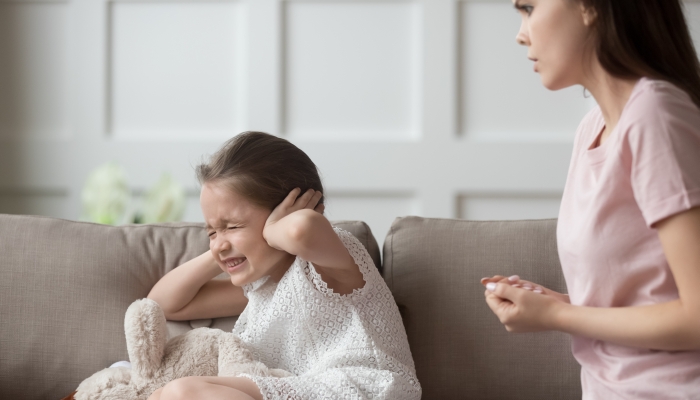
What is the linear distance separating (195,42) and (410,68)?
72 cm

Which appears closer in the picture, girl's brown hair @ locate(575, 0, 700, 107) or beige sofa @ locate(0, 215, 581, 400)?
girl's brown hair @ locate(575, 0, 700, 107)

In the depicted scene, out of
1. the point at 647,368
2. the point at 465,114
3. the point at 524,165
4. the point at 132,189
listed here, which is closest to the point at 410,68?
the point at 465,114

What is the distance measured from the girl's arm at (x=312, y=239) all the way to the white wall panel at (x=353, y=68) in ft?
3.24

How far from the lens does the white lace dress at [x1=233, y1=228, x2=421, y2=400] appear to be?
120 centimetres

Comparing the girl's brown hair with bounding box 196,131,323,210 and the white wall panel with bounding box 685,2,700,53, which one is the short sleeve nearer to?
the girl's brown hair with bounding box 196,131,323,210

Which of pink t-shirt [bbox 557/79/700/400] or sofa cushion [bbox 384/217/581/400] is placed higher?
pink t-shirt [bbox 557/79/700/400]

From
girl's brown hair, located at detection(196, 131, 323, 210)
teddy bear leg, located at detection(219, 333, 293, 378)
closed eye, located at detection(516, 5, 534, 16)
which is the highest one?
closed eye, located at detection(516, 5, 534, 16)

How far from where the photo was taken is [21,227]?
1.50 metres

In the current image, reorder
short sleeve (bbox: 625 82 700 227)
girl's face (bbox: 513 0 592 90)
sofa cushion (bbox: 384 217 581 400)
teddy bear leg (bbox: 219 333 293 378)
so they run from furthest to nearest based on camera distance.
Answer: sofa cushion (bbox: 384 217 581 400) < teddy bear leg (bbox: 219 333 293 378) < girl's face (bbox: 513 0 592 90) < short sleeve (bbox: 625 82 700 227)

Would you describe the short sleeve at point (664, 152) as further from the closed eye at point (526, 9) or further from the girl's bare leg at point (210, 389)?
the girl's bare leg at point (210, 389)

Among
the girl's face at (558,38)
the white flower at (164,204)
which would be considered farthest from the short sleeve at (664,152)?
the white flower at (164,204)

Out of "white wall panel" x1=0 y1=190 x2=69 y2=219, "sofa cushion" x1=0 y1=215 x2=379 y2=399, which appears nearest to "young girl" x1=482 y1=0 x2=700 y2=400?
"sofa cushion" x1=0 y1=215 x2=379 y2=399

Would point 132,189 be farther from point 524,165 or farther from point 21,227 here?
point 524,165

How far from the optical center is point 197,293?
1.46 metres
